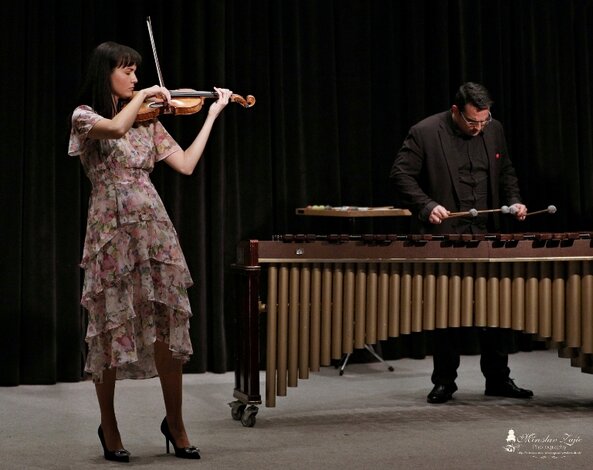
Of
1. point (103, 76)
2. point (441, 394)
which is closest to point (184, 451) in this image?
point (103, 76)

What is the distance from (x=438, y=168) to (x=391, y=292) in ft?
3.04

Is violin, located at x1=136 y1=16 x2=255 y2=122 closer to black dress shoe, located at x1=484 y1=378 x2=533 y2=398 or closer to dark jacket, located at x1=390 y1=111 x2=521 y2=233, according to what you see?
dark jacket, located at x1=390 y1=111 x2=521 y2=233

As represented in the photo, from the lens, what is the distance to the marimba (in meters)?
4.29

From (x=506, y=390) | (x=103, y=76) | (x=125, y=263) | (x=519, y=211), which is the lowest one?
(x=506, y=390)

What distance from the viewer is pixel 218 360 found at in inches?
233

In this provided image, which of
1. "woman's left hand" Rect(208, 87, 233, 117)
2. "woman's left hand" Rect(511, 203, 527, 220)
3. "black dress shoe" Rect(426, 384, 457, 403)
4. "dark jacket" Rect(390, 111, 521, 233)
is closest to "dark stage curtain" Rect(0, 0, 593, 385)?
"dark jacket" Rect(390, 111, 521, 233)

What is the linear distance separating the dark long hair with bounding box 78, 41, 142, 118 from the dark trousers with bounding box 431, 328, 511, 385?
210cm

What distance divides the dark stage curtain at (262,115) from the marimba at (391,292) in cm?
158

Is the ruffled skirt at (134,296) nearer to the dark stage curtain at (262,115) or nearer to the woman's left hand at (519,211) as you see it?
the woman's left hand at (519,211)

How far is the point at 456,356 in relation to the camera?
4965mm

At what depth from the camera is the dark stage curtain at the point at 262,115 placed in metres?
5.57

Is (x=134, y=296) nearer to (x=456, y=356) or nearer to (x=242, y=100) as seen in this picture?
(x=242, y=100)

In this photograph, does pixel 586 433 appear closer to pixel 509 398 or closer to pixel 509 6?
pixel 509 398

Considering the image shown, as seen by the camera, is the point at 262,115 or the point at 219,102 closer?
the point at 219,102
